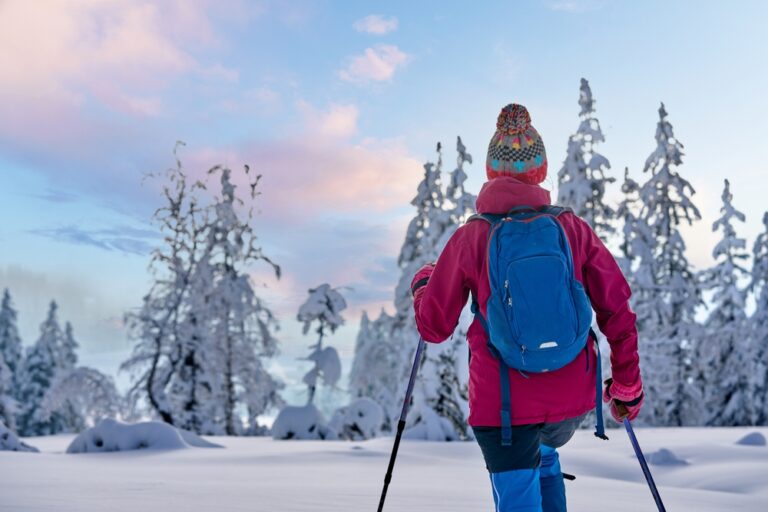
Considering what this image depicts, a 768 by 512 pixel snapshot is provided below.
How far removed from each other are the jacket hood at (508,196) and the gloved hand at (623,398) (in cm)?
91

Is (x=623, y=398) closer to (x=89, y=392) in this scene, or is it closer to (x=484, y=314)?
(x=484, y=314)

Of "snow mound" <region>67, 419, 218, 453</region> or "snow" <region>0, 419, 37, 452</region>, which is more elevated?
"snow mound" <region>67, 419, 218, 453</region>

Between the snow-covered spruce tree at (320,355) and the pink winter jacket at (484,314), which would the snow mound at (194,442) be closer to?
the snow-covered spruce tree at (320,355)

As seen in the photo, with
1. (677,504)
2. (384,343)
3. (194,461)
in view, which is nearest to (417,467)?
(194,461)

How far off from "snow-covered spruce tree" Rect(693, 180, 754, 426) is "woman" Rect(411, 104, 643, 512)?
28549 millimetres

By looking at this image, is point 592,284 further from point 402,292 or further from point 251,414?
point 251,414

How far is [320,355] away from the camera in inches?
765

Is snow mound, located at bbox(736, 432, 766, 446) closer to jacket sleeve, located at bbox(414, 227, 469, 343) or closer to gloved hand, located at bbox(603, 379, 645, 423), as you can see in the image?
gloved hand, located at bbox(603, 379, 645, 423)

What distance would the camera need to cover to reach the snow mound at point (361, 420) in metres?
21.3

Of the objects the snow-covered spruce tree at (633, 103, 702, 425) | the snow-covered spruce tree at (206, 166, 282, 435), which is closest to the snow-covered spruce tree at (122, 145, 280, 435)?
the snow-covered spruce tree at (206, 166, 282, 435)

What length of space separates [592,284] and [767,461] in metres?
7.46

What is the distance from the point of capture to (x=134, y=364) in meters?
23.1

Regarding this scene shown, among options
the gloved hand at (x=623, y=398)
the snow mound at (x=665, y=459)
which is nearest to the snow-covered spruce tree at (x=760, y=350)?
the snow mound at (x=665, y=459)

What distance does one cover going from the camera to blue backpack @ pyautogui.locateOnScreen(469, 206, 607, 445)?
262cm
